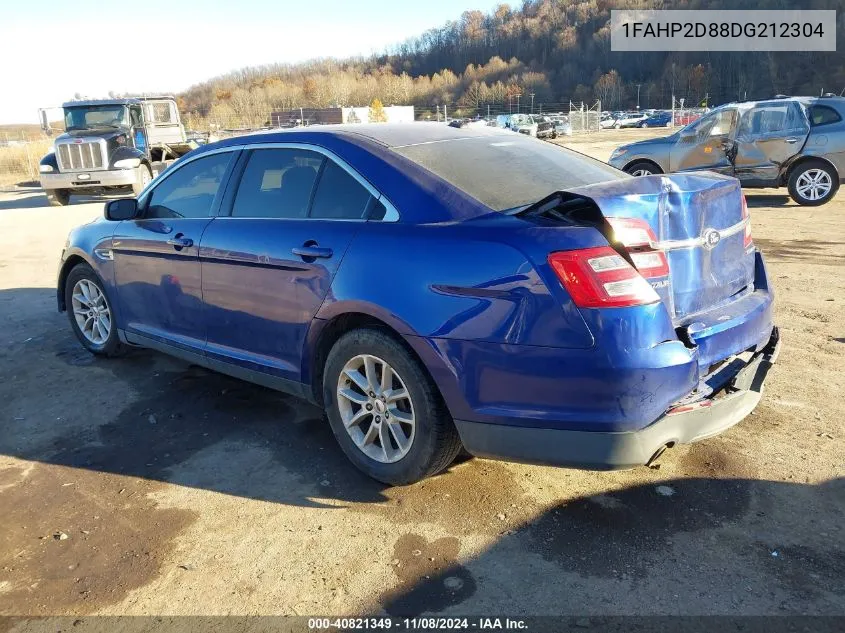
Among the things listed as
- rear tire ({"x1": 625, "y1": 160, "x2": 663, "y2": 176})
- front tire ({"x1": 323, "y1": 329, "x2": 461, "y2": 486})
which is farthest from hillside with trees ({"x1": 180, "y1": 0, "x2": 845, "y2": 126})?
front tire ({"x1": 323, "y1": 329, "x2": 461, "y2": 486})

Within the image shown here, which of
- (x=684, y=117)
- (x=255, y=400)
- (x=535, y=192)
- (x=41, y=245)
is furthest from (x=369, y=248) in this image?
(x=684, y=117)

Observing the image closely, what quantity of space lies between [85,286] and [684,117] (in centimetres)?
6044

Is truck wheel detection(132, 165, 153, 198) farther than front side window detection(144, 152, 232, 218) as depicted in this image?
Yes

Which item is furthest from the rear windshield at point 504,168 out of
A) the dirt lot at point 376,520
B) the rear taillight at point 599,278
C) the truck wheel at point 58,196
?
the truck wheel at point 58,196

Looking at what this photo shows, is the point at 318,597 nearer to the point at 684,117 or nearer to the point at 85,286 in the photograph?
the point at 85,286

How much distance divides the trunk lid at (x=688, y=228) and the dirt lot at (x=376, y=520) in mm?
903

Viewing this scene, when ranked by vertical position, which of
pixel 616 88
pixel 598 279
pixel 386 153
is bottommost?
pixel 598 279

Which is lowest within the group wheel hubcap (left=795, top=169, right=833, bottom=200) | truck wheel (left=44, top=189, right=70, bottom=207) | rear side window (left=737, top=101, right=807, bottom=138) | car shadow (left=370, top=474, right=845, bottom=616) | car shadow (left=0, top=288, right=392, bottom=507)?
car shadow (left=370, top=474, right=845, bottom=616)

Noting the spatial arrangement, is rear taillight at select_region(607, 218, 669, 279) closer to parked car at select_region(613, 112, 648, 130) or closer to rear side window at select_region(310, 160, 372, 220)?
rear side window at select_region(310, 160, 372, 220)

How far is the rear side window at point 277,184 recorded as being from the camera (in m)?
3.66

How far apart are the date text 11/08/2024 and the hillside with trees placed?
62.1 meters

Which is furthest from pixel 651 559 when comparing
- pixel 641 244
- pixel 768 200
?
pixel 768 200

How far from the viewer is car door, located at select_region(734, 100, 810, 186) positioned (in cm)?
1133

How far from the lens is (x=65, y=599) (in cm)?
264
